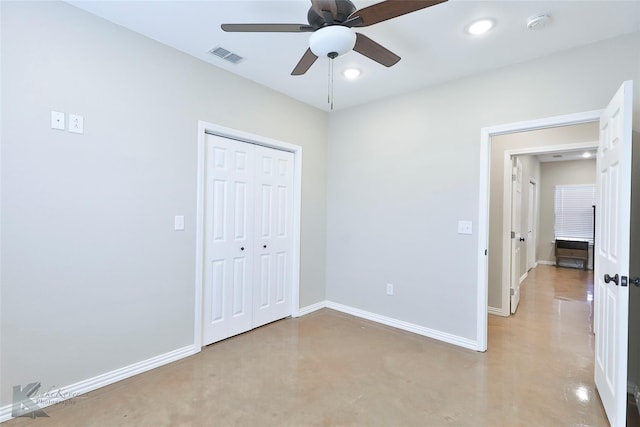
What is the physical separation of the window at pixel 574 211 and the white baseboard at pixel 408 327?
632 centimetres

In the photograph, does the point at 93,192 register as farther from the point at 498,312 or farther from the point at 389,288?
the point at 498,312

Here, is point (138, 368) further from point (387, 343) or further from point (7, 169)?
point (387, 343)

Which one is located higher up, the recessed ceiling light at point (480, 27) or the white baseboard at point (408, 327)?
the recessed ceiling light at point (480, 27)

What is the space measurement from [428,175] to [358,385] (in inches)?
84.9

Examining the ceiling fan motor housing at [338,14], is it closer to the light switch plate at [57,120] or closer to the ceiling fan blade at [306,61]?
the ceiling fan blade at [306,61]

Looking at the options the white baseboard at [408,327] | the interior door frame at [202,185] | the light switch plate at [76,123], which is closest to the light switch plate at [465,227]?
the white baseboard at [408,327]

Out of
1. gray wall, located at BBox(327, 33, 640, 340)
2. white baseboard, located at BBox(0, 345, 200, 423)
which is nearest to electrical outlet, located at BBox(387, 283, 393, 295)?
gray wall, located at BBox(327, 33, 640, 340)

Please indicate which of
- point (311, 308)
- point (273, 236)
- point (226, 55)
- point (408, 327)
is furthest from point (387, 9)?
point (311, 308)

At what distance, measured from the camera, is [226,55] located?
264 centimetres

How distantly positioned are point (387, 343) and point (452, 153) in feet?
6.72

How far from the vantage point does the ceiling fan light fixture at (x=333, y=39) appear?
1.61 meters

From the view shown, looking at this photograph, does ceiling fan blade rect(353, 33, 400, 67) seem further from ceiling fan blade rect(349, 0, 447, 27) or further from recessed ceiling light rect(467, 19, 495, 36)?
recessed ceiling light rect(467, 19, 495, 36)

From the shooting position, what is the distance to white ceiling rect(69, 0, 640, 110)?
1.97 metres

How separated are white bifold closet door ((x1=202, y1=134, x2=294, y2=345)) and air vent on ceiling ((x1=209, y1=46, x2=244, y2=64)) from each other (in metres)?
0.72
